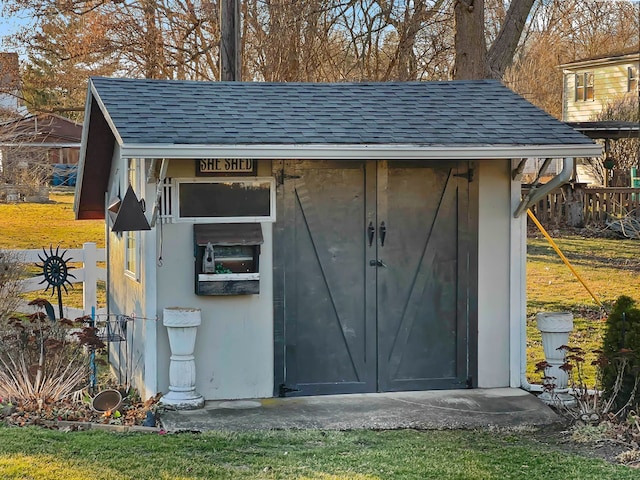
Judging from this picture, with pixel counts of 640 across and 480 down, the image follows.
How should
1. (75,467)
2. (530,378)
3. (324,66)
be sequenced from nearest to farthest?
(75,467)
(530,378)
(324,66)

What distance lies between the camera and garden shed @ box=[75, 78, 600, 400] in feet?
26.4

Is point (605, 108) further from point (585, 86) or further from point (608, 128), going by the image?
point (608, 128)

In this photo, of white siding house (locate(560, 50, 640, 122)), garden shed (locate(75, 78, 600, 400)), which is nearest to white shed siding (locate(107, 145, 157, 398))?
garden shed (locate(75, 78, 600, 400))

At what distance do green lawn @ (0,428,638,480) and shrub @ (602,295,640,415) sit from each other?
0.87m

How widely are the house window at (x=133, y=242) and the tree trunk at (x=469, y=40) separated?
9.33 m

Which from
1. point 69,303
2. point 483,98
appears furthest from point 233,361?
point 69,303

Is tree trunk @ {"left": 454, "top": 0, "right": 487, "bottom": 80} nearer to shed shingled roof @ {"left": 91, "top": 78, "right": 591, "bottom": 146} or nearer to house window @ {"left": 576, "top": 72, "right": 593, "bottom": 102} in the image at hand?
shed shingled roof @ {"left": 91, "top": 78, "right": 591, "bottom": 146}

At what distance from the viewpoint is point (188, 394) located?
790 cm

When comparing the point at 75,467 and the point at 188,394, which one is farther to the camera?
the point at 188,394

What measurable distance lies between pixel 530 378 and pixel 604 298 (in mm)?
5706

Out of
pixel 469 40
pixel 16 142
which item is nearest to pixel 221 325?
pixel 469 40

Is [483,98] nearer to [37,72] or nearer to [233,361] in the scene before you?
[233,361]

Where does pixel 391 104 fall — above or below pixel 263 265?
above

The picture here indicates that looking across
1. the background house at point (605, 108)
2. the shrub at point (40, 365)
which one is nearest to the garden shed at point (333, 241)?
the shrub at point (40, 365)
